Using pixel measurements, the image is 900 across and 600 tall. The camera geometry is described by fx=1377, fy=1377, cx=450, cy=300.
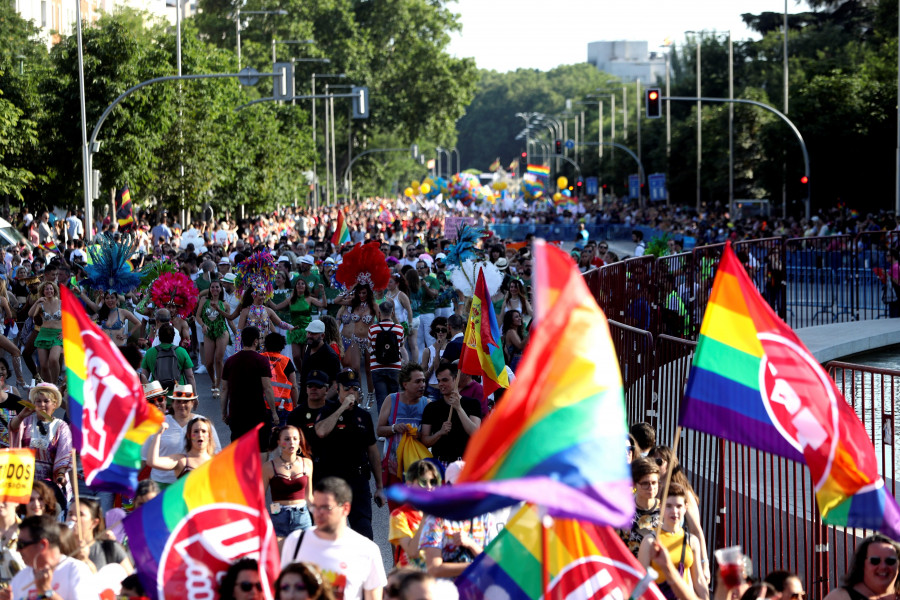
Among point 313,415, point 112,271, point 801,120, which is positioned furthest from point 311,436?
point 801,120

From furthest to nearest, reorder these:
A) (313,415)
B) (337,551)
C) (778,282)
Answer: (778,282) < (313,415) < (337,551)

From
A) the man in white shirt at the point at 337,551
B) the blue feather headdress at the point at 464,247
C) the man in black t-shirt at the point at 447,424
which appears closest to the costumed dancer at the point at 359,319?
the blue feather headdress at the point at 464,247

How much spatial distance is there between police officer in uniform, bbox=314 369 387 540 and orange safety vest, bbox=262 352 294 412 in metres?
2.78

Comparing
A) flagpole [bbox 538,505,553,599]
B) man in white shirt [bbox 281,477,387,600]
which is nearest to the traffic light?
man in white shirt [bbox 281,477,387,600]

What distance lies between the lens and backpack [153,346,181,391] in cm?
1225

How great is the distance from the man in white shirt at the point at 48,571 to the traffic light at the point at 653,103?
3070 centimetres

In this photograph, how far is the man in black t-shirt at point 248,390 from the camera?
10680mm

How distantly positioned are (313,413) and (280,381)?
2.66 m

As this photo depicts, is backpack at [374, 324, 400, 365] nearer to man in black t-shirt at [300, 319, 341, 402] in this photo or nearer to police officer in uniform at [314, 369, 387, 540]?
man in black t-shirt at [300, 319, 341, 402]

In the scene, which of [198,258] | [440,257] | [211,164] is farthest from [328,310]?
[211,164]

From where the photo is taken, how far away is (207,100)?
3928cm

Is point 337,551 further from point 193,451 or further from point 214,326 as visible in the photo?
point 214,326

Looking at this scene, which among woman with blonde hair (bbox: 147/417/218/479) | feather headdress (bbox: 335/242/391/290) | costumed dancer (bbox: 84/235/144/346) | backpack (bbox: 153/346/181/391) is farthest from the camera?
costumed dancer (bbox: 84/235/144/346)

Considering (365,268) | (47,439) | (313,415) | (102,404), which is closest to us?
(102,404)
